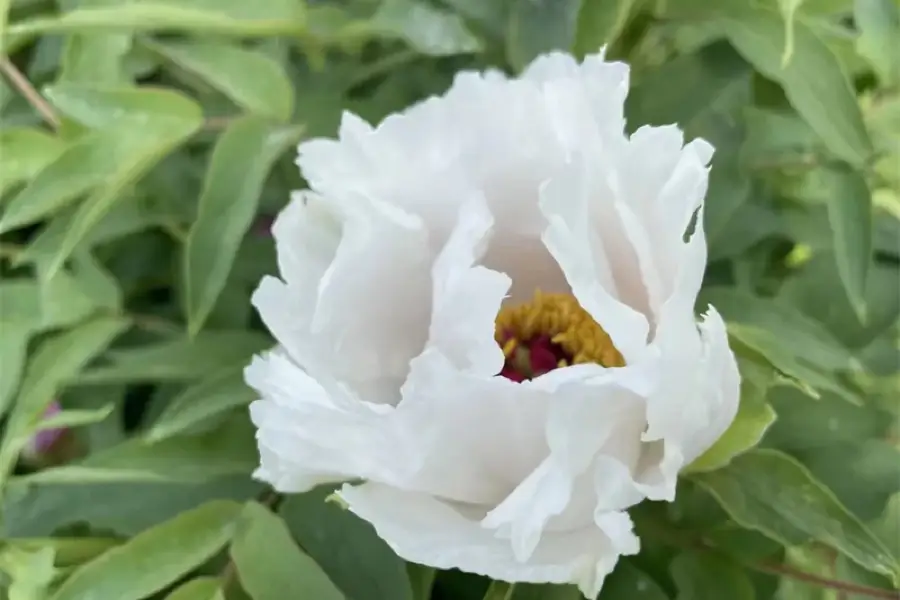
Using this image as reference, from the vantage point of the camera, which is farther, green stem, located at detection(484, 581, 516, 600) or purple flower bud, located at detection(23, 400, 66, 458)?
purple flower bud, located at detection(23, 400, 66, 458)

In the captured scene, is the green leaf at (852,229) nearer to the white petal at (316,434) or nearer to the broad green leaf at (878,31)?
the broad green leaf at (878,31)

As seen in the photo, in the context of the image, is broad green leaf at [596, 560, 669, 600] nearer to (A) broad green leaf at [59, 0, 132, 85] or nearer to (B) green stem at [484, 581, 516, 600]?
(B) green stem at [484, 581, 516, 600]

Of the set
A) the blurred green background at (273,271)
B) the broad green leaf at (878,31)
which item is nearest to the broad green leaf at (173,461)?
the blurred green background at (273,271)

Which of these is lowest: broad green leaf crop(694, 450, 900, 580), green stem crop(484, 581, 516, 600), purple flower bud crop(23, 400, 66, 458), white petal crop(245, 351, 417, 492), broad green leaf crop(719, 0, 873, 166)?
purple flower bud crop(23, 400, 66, 458)

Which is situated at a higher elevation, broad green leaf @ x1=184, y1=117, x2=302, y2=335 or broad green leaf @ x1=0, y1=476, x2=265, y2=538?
broad green leaf @ x1=184, y1=117, x2=302, y2=335

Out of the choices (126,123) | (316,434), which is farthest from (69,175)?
(316,434)

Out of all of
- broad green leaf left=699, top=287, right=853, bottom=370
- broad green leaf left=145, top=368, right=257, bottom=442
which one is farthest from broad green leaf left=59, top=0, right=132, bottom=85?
broad green leaf left=699, top=287, right=853, bottom=370

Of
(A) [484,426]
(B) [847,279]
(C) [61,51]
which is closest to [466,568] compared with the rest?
(A) [484,426]

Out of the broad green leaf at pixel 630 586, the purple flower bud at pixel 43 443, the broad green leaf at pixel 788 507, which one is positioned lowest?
the purple flower bud at pixel 43 443
